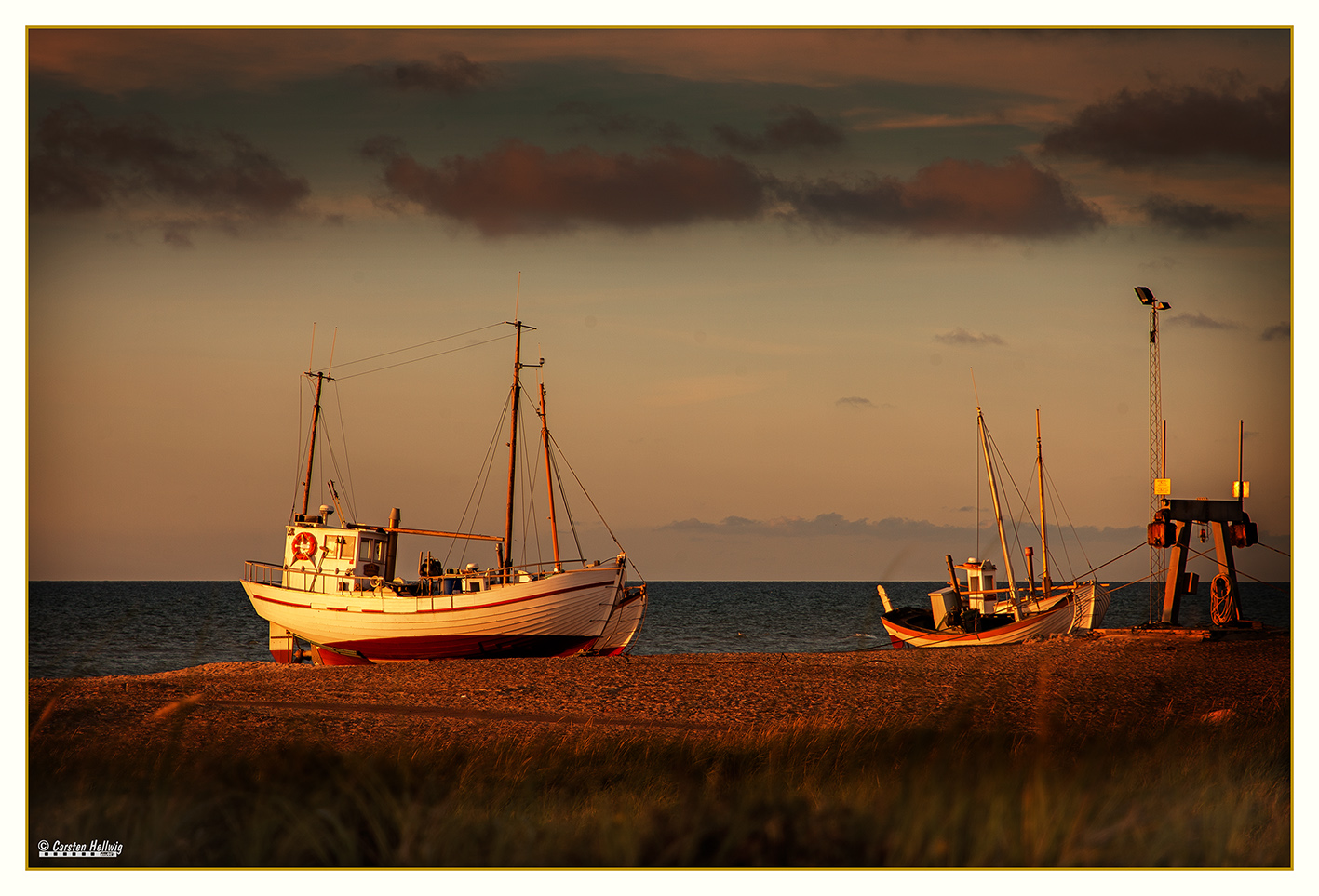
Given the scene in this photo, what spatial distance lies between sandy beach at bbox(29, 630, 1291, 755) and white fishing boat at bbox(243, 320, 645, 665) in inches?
166

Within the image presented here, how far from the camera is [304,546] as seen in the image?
3100 cm

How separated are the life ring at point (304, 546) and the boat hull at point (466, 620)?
1.05 meters

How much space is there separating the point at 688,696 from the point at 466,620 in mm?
12490

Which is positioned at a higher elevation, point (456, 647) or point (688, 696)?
point (688, 696)

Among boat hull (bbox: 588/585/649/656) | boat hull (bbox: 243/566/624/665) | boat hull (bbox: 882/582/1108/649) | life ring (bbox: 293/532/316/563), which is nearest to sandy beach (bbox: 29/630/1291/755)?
boat hull (bbox: 243/566/624/665)

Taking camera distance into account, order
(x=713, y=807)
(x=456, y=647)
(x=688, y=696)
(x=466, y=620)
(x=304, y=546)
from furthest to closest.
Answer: (x=304, y=546) → (x=456, y=647) → (x=466, y=620) → (x=688, y=696) → (x=713, y=807)

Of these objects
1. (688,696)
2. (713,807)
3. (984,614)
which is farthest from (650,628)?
(713,807)

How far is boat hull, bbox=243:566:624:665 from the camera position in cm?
2825

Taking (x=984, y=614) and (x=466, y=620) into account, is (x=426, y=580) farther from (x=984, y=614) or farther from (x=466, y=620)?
(x=984, y=614)

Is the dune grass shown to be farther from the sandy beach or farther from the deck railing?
the deck railing

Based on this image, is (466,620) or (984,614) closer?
(466,620)

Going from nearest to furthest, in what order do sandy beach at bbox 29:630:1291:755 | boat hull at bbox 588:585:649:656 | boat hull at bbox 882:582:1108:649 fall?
sandy beach at bbox 29:630:1291:755, boat hull at bbox 588:585:649:656, boat hull at bbox 882:582:1108:649

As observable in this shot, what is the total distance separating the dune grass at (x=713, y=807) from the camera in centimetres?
539

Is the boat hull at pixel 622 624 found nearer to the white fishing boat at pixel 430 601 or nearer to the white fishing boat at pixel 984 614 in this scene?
the white fishing boat at pixel 430 601
